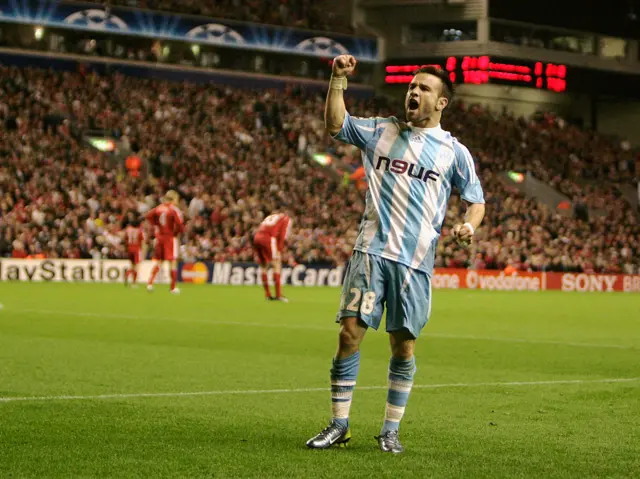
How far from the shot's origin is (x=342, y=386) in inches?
297

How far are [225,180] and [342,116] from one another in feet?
113

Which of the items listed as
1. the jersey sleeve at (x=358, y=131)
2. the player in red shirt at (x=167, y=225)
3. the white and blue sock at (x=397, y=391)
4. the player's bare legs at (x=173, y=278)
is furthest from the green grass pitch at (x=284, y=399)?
the player's bare legs at (x=173, y=278)

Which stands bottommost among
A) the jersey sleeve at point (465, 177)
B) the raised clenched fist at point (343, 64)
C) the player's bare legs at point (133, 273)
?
the player's bare legs at point (133, 273)

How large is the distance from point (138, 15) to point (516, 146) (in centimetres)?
1756

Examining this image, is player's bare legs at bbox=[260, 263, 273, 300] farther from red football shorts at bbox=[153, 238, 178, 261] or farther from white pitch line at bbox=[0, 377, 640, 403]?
white pitch line at bbox=[0, 377, 640, 403]

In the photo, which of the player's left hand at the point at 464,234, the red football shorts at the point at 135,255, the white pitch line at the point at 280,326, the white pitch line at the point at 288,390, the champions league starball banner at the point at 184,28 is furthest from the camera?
the champions league starball banner at the point at 184,28

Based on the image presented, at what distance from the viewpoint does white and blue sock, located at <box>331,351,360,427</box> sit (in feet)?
24.7

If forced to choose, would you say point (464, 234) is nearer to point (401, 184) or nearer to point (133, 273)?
point (401, 184)

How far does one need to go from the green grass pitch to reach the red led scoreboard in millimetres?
27346

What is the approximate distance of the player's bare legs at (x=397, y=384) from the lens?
7.46m

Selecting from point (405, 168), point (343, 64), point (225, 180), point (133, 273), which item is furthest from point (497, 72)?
point (343, 64)

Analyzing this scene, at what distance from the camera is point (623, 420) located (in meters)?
8.97

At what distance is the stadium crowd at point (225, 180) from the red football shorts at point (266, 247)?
32.4 feet

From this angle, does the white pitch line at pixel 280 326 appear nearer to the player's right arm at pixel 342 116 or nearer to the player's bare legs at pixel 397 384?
the player's bare legs at pixel 397 384
